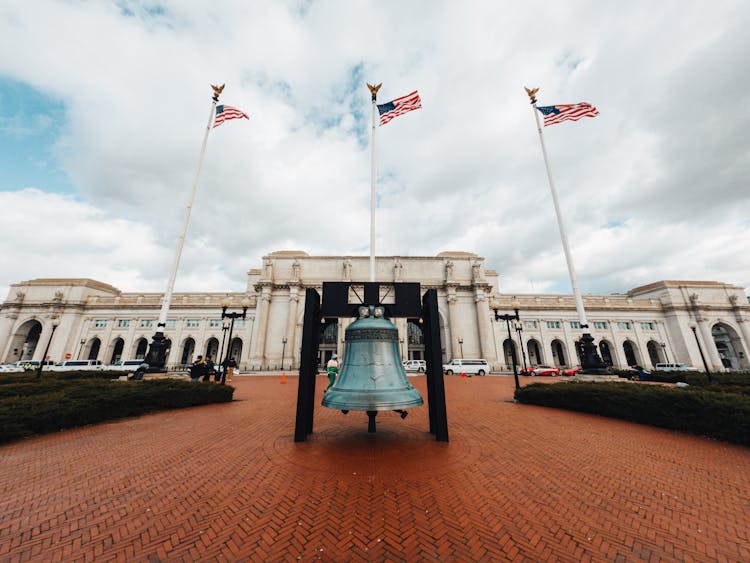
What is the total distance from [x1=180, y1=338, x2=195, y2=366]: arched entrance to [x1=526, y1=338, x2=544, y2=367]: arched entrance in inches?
2300

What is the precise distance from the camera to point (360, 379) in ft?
19.9

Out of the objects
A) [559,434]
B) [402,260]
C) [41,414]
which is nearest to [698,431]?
[559,434]

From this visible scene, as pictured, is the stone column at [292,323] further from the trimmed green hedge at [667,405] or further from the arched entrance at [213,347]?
the trimmed green hedge at [667,405]

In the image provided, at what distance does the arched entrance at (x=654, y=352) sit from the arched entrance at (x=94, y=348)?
93783 millimetres

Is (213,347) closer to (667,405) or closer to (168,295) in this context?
(168,295)

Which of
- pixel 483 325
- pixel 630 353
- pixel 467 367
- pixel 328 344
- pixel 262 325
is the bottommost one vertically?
pixel 467 367

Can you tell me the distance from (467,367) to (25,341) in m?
69.7

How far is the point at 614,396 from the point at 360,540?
36.0 feet

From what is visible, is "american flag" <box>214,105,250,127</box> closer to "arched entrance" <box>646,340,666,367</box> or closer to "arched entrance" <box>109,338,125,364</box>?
"arched entrance" <box>109,338,125,364</box>

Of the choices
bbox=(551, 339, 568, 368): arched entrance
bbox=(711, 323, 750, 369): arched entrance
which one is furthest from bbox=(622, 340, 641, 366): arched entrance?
bbox=(711, 323, 750, 369): arched entrance

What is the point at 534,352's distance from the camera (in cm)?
5038

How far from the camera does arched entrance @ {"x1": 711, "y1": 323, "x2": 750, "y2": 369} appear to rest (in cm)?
4742

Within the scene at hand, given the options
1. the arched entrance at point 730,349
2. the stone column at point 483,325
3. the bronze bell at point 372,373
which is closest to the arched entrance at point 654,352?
the arched entrance at point 730,349

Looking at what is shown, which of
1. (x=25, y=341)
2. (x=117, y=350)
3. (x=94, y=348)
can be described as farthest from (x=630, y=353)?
(x=25, y=341)
